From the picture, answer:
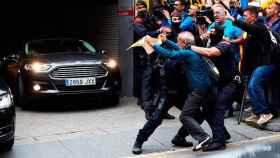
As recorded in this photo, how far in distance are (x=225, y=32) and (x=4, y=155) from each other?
3358 millimetres

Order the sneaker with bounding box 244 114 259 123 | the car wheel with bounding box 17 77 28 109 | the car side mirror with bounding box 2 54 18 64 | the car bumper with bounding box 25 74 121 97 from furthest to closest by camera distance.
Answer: the car side mirror with bounding box 2 54 18 64
the car wheel with bounding box 17 77 28 109
the car bumper with bounding box 25 74 121 97
the sneaker with bounding box 244 114 259 123

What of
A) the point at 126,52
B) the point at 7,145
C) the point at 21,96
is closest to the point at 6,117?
the point at 7,145

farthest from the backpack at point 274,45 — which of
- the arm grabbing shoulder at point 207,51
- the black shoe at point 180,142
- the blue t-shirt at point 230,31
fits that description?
the black shoe at point 180,142

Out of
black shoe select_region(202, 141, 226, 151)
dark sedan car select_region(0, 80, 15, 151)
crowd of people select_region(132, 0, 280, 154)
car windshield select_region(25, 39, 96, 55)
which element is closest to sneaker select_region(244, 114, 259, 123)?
crowd of people select_region(132, 0, 280, 154)

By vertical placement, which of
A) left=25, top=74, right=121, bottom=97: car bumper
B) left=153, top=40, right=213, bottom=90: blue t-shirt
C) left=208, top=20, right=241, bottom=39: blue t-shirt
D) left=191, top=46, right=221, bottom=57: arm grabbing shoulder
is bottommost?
left=25, top=74, right=121, bottom=97: car bumper

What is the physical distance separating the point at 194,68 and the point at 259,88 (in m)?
2.02

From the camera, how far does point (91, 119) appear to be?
9.02m

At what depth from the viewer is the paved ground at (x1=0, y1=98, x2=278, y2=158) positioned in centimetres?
693

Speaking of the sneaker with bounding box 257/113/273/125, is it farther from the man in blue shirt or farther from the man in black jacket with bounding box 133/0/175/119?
the man in blue shirt

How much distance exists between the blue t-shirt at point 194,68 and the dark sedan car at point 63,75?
135 inches

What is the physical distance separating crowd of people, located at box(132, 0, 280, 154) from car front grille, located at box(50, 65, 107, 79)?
156 cm

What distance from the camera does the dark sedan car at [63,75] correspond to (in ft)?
31.4

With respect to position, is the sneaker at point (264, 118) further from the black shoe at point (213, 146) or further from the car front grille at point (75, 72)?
the car front grille at point (75, 72)

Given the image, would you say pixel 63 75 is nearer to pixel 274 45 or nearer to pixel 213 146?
pixel 213 146
